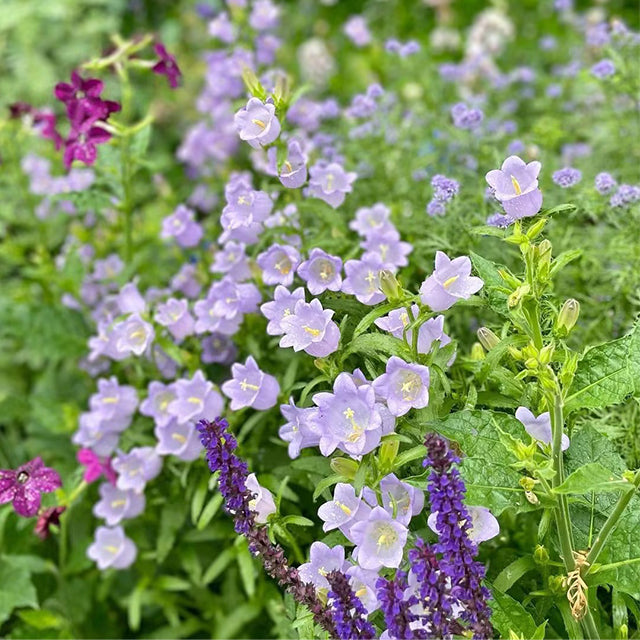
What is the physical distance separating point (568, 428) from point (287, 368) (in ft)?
2.28

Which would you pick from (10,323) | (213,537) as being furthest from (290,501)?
(10,323)

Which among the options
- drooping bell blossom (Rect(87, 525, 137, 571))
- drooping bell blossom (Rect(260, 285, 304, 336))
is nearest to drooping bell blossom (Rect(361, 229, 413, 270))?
drooping bell blossom (Rect(260, 285, 304, 336))

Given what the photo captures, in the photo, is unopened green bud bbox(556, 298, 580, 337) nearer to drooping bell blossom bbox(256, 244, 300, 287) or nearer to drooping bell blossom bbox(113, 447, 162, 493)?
drooping bell blossom bbox(256, 244, 300, 287)

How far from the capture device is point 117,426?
6.90 ft

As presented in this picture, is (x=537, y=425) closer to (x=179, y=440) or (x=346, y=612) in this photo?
(x=346, y=612)

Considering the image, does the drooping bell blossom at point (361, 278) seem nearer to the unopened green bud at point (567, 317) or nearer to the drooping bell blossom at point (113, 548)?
the unopened green bud at point (567, 317)

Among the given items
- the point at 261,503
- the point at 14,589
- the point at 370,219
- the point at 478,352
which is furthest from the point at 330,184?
the point at 14,589

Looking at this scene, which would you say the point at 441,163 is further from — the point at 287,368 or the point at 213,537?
the point at 213,537

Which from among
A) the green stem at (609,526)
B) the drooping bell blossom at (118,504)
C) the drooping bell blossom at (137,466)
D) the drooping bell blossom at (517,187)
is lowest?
the drooping bell blossom at (118,504)

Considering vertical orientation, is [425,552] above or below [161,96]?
above

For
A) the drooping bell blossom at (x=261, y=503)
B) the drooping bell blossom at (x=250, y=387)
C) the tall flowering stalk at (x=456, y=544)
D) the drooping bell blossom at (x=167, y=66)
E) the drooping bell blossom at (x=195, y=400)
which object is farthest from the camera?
the drooping bell blossom at (x=167, y=66)

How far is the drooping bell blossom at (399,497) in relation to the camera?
139 cm

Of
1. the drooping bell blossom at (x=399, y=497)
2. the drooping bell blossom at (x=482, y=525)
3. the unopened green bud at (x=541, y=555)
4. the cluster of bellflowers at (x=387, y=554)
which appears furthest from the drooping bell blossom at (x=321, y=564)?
the unopened green bud at (x=541, y=555)

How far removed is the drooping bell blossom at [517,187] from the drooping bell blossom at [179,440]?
89cm
